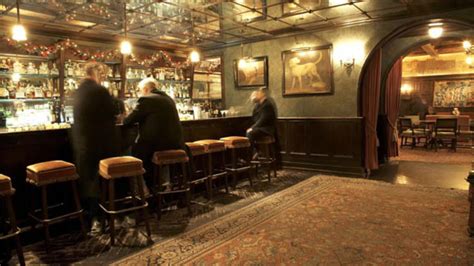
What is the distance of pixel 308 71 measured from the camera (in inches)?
272

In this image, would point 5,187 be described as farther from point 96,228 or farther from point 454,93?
point 454,93

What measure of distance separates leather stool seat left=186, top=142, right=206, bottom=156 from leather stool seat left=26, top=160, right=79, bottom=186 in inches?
67.7

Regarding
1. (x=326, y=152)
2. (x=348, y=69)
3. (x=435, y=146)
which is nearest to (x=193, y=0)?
(x=348, y=69)

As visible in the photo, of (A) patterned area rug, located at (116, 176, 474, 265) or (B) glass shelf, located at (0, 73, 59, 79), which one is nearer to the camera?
(A) patterned area rug, located at (116, 176, 474, 265)

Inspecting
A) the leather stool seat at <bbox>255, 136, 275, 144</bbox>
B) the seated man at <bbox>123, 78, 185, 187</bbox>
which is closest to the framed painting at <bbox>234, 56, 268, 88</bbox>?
the leather stool seat at <bbox>255, 136, 275, 144</bbox>

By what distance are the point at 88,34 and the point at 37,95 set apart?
153 cm

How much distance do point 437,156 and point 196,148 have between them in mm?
7447

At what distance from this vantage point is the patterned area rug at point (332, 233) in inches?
118

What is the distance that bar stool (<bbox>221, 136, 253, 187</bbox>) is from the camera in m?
5.34

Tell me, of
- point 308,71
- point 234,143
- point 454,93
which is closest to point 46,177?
point 234,143

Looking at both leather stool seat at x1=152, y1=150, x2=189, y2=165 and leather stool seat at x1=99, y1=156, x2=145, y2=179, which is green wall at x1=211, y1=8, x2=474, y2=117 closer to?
leather stool seat at x1=152, y1=150, x2=189, y2=165

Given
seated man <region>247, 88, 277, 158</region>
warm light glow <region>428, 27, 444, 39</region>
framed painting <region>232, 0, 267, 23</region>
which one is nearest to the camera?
seated man <region>247, 88, 277, 158</region>

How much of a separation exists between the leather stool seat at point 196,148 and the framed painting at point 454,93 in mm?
13063

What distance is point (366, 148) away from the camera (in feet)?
21.4
